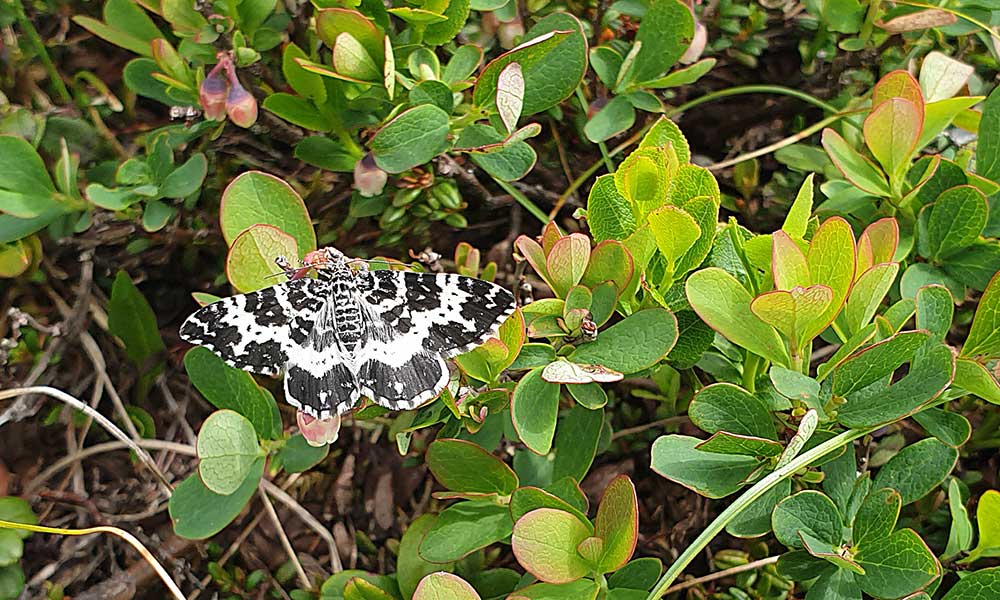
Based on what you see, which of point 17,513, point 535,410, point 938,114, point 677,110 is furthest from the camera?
point 677,110

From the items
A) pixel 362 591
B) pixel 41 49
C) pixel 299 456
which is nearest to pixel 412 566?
pixel 362 591

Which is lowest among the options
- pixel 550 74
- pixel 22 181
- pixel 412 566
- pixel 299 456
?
pixel 412 566

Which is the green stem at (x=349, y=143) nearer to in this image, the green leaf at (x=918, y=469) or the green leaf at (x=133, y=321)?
the green leaf at (x=133, y=321)

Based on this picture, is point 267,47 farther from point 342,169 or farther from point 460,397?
point 460,397

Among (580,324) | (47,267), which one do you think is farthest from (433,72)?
(47,267)

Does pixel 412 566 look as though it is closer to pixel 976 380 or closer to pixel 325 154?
pixel 325 154

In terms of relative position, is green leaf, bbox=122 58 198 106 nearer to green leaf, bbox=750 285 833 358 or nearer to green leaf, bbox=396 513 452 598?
green leaf, bbox=396 513 452 598
